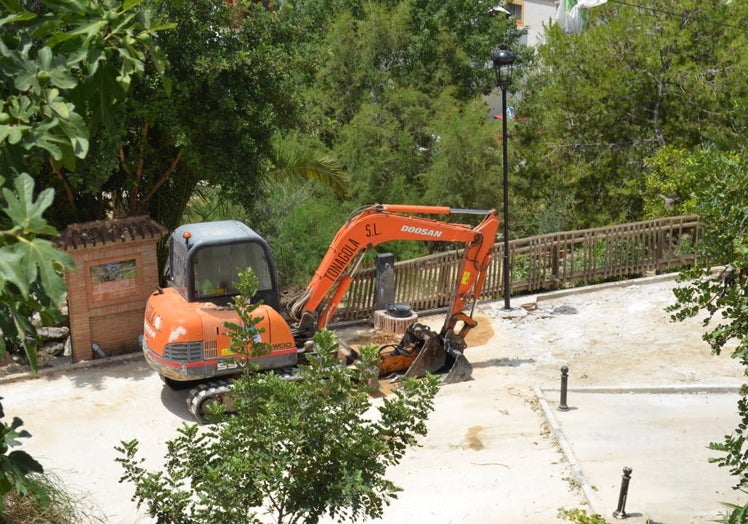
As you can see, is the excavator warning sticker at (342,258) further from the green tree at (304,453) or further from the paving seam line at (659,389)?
the green tree at (304,453)

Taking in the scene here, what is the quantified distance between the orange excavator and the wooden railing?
104 inches

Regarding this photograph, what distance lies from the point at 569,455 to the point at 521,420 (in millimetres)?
1489

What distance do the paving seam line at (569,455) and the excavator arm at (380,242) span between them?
6.01 feet

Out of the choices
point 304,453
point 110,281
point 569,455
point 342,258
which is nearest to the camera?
point 304,453

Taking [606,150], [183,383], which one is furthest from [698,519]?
[606,150]

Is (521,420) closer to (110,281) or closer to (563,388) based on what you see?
(563,388)

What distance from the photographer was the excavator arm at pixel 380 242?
1421 cm

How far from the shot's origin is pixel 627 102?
2275cm

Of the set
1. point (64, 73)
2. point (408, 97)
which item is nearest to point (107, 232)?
point (408, 97)

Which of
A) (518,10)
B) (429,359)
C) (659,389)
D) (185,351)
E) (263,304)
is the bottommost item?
(659,389)

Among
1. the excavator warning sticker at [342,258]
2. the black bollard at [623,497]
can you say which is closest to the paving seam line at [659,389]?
the excavator warning sticker at [342,258]

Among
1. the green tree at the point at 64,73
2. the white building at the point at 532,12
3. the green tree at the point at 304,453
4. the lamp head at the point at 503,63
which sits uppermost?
the white building at the point at 532,12

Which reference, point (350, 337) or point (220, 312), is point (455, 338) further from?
point (220, 312)

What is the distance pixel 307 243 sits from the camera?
19.7m
